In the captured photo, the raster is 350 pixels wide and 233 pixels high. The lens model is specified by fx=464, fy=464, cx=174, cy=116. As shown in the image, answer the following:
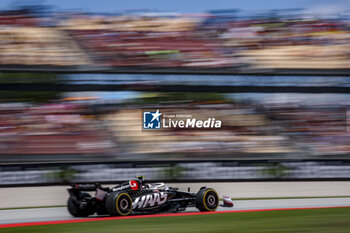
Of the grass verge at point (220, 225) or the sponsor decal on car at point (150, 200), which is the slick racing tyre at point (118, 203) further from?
the grass verge at point (220, 225)

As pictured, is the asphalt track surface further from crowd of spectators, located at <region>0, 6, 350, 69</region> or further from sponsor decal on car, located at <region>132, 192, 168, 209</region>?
crowd of spectators, located at <region>0, 6, 350, 69</region>

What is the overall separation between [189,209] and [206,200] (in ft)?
2.87

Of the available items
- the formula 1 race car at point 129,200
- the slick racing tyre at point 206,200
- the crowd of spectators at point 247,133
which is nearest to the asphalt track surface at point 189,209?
the formula 1 race car at point 129,200

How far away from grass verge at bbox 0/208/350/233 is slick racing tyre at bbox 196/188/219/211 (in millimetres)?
950

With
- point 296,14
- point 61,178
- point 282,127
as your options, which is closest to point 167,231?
point 61,178

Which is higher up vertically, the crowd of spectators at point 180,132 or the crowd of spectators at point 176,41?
the crowd of spectators at point 176,41

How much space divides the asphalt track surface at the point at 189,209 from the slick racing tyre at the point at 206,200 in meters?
0.55

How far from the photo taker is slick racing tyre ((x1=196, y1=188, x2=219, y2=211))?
9328 mm

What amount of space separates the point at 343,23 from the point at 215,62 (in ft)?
17.9

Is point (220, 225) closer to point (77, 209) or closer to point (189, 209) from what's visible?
point (77, 209)

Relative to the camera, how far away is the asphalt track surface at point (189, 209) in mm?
8688

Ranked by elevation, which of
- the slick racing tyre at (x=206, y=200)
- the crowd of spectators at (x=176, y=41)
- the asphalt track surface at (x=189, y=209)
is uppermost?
the crowd of spectators at (x=176, y=41)

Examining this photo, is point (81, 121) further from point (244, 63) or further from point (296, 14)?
point (296, 14)

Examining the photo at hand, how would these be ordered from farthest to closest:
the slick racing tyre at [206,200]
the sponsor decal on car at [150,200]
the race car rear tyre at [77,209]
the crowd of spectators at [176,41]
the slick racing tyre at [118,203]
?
1. the crowd of spectators at [176,41]
2. the slick racing tyre at [206,200]
3. the sponsor decal on car at [150,200]
4. the race car rear tyre at [77,209]
5. the slick racing tyre at [118,203]
